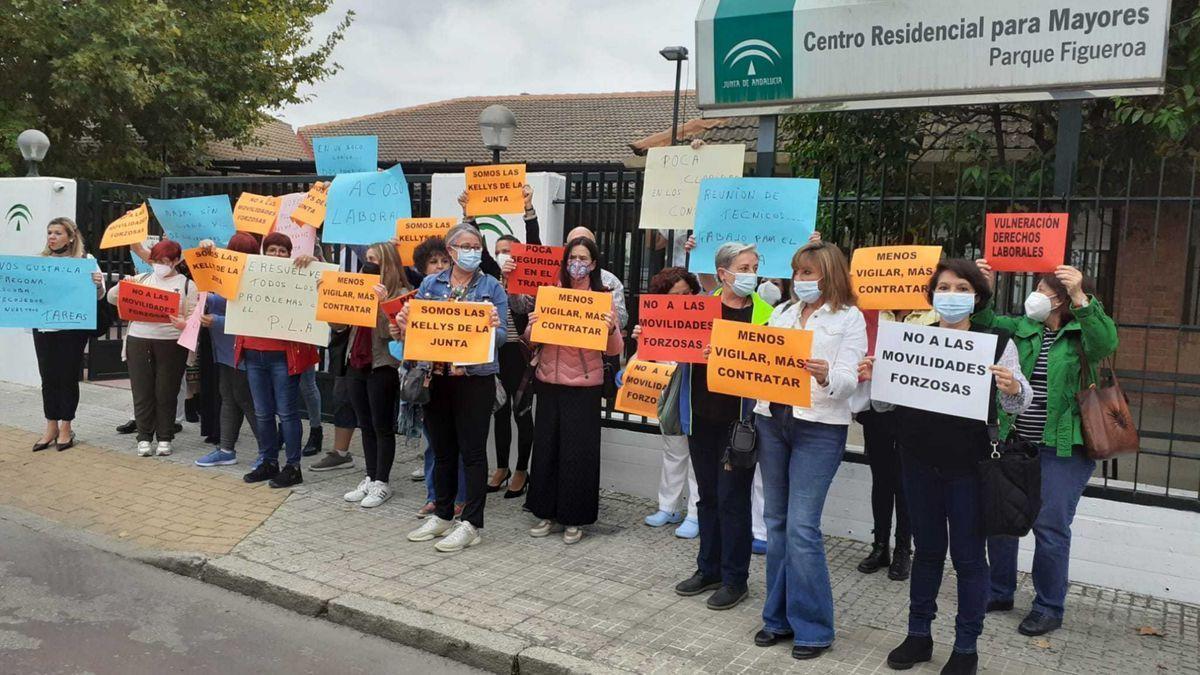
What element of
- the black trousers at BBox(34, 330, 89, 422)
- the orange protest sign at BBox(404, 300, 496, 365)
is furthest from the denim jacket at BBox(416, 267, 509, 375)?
the black trousers at BBox(34, 330, 89, 422)

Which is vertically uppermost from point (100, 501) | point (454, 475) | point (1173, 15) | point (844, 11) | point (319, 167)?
point (1173, 15)

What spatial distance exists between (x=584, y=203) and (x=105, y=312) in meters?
4.40

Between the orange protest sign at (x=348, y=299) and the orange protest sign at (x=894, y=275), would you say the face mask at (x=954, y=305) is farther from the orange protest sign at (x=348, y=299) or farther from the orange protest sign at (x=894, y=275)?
the orange protest sign at (x=348, y=299)

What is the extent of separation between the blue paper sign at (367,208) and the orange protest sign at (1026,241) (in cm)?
443

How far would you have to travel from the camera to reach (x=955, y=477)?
418cm

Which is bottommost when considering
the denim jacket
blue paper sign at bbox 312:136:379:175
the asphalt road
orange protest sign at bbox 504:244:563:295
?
the asphalt road

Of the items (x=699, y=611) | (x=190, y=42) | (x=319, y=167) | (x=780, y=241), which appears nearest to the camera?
(x=699, y=611)

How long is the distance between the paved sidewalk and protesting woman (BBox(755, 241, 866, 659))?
0.22m

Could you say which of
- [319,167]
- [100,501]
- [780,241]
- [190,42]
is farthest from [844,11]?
[190,42]

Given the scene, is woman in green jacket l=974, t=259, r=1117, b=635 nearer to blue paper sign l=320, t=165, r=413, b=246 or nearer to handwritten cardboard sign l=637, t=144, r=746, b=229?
handwritten cardboard sign l=637, t=144, r=746, b=229

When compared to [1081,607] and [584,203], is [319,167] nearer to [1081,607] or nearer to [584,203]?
[584,203]

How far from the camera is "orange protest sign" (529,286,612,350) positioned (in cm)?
588

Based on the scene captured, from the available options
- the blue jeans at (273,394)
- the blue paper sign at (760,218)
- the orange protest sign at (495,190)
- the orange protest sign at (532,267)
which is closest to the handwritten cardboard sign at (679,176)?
the blue paper sign at (760,218)

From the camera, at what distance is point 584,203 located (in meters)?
7.61
